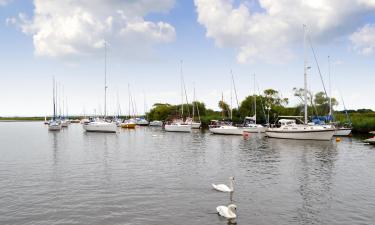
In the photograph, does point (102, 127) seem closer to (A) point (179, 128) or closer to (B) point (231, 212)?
(A) point (179, 128)

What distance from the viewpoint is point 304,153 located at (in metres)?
42.6

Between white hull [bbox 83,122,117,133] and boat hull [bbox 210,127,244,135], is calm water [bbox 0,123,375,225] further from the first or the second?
white hull [bbox 83,122,117,133]

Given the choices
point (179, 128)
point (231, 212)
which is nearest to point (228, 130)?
point (179, 128)

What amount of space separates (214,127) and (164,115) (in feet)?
253

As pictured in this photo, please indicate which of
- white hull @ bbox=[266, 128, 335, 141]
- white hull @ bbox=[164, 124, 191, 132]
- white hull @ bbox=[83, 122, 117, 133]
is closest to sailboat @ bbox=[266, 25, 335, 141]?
white hull @ bbox=[266, 128, 335, 141]

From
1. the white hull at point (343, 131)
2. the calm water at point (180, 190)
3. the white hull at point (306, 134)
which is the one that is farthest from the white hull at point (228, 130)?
the calm water at point (180, 190)

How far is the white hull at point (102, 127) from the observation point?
272 ft

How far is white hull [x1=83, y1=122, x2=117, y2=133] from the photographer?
3260 inches

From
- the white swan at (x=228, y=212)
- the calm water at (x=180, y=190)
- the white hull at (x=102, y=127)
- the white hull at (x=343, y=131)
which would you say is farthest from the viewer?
the white hull at (x=102, y=127)

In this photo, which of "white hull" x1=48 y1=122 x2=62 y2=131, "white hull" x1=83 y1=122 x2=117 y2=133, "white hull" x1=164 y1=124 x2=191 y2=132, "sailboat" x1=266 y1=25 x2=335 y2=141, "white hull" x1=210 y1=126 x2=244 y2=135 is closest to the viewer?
"sailboat" x1=266 y1=25 x2=335 y2=141

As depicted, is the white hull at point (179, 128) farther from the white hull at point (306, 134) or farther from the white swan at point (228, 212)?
the white swan at point (228, 212)

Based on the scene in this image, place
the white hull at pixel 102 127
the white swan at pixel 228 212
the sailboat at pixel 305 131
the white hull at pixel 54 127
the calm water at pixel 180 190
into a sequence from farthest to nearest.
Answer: the white hull at pixel 54 127, the white hull at pixel 102 127, the sailboat at pixel 305 131, the calm water at pixel 180 190, the white swan at pixel 228 212

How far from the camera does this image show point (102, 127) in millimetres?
83938

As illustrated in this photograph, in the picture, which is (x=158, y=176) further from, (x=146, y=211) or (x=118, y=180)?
(x=146, y=211)
